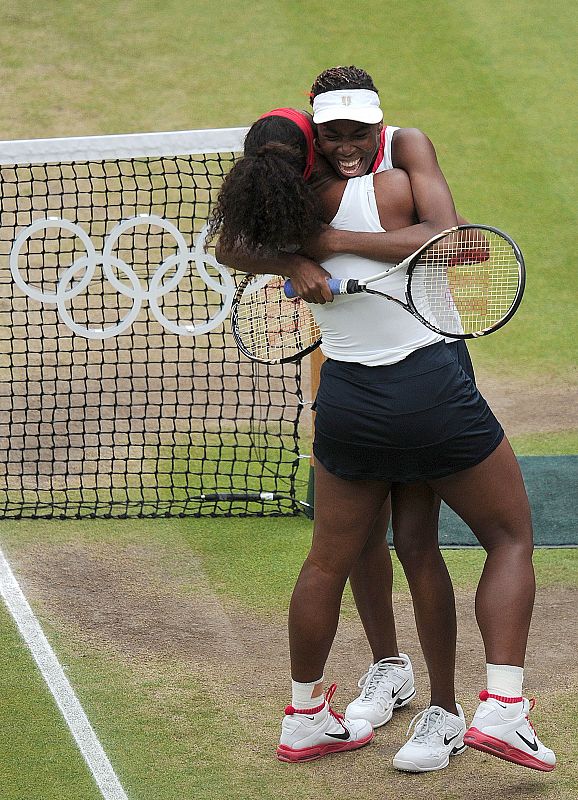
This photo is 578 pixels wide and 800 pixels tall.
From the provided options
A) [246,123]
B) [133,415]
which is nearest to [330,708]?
[133,415]

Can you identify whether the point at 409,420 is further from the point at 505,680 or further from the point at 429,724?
the point at 429,724

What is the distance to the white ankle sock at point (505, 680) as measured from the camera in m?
3.66

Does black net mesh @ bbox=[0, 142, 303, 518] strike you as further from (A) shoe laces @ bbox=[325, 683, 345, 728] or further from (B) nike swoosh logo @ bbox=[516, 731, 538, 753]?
(B) nike swoosh logo @ bbox=[516, 731, 538, 753]

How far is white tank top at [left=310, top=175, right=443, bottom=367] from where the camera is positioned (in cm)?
363

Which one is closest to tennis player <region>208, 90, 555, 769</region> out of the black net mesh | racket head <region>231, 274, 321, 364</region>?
racket head <region>231, 274, 321, 364</region>

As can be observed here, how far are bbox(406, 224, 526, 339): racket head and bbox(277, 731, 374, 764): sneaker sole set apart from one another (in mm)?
1477

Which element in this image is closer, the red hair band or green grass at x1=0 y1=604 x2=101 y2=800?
the red hair band

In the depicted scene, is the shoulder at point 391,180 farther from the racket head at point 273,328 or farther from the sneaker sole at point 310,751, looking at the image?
the sneaker sole at point 310,751

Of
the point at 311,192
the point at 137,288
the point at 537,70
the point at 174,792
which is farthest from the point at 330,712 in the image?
the point at 537,70

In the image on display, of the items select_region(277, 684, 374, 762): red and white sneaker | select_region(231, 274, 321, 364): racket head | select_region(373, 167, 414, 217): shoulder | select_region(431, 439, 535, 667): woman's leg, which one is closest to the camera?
select_region(373, 167, 414, 217): shoulder

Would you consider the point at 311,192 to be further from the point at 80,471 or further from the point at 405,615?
the point at 80,471

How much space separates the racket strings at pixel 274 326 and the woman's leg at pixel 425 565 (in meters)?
0.61

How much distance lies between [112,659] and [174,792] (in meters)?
1.05

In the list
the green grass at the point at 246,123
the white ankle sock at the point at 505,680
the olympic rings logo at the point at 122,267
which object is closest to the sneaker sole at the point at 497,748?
the white ankle sock at the point at 505,680
